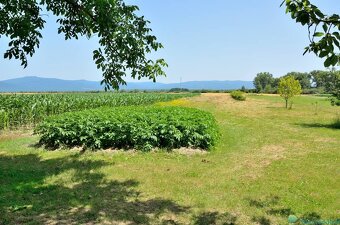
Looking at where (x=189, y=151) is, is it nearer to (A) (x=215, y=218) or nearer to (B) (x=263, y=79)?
(A) (x=215, y=218)

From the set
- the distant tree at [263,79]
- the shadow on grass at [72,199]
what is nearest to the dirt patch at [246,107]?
the shadow on grass at [72,199]

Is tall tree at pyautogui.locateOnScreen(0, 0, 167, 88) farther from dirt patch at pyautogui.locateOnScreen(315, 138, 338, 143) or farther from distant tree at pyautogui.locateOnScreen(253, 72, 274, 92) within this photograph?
distant tree at pyautogui.locateOnScreen(253, 72, 274, 92)

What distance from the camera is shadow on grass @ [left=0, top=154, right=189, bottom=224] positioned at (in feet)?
21.0

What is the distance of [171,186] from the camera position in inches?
338

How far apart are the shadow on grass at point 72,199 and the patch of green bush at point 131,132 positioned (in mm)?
2189

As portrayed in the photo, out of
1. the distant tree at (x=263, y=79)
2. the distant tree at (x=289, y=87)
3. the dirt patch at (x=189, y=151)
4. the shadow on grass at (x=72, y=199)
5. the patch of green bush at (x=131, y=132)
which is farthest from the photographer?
the distant tree at (x=263, y=79)

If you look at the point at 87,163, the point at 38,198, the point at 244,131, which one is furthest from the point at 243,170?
the point at 244,131

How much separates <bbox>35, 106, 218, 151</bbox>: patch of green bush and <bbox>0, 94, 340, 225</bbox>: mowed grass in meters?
0.63

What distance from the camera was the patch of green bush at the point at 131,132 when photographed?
1249cm

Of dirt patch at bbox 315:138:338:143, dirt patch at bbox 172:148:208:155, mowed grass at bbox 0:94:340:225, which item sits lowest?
dirt patch at bbox 315:138:338:143

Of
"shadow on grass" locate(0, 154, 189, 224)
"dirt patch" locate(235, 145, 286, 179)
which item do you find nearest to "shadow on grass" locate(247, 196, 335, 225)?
"shadow on grass" locate(0, 154, 189, 224)

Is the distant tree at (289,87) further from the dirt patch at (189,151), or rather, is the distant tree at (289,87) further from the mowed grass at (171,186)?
the dirt patch at (189,151)

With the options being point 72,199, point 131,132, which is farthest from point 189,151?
point 72,199

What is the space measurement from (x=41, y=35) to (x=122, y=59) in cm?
228
